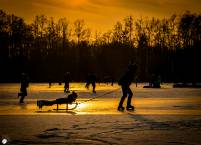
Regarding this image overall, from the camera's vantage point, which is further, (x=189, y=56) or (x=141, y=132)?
(x=189, y=56)

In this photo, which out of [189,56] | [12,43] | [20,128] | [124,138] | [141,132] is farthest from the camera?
[12,43]

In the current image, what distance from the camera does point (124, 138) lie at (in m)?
12.4

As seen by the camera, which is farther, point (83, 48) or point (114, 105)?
point (83, 48)

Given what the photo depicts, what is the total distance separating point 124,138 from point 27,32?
110255 mm

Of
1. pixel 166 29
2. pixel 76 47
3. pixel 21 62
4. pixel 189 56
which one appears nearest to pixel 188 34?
pixel 166 29

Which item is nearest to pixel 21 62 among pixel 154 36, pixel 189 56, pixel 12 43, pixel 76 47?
pixel 12 43

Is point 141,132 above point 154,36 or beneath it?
beneath

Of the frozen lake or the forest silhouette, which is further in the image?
the forest silhouette

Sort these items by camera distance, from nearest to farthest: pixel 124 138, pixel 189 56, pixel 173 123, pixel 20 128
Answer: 1. pixel 124 138
2. pixel 20 128
3. pixel 173 123
4. pixel 189 56

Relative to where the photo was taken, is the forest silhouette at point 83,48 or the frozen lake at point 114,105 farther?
the forest silhouette at point 83,48

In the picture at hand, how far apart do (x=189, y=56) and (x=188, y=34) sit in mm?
51217

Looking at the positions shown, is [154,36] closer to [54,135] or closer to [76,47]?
[76,47]

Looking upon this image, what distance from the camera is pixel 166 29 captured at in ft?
410

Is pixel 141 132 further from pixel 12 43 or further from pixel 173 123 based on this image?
pixel 12 43
